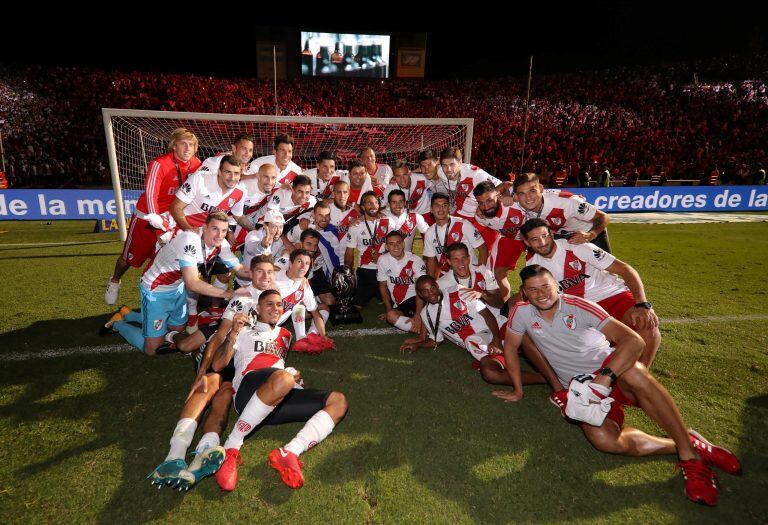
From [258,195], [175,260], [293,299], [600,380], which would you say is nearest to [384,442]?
[600,380]

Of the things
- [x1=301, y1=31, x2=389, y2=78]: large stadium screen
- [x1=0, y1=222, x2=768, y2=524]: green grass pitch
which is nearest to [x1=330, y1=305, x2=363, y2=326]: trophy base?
[x1=0, y1=222, x2=768, y2=524]: green grass pitch

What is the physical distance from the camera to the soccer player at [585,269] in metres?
3.98

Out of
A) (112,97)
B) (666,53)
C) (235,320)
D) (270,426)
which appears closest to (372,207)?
(235,320)

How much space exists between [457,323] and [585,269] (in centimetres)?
137

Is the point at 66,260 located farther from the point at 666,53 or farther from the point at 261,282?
the point at 666,53

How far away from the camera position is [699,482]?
8.61 feet

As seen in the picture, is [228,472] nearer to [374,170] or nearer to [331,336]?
[331,336]

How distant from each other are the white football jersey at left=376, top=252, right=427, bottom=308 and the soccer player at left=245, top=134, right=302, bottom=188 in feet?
6.22

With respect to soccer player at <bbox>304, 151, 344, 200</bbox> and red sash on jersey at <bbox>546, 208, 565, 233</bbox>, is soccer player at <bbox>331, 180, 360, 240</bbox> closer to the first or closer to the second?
soccer player at <bbox>304, 151, 344, 200</bbox>

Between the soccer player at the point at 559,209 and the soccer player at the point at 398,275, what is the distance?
1514mm

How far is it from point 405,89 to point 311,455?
93.4ft

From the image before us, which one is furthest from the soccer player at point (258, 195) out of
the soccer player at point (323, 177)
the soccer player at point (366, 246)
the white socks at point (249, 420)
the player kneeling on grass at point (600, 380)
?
the player kneeling on grass at point (600, 380)

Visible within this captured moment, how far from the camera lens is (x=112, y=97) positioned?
856 inches

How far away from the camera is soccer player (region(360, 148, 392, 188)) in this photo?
646cm
